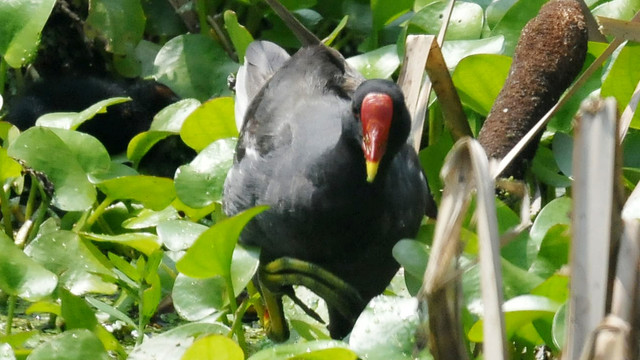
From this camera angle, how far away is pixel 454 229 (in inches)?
45.0

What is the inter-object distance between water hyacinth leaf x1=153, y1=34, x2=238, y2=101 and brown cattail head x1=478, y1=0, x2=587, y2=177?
86 cm

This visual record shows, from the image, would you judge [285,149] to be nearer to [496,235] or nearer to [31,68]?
[496,235]

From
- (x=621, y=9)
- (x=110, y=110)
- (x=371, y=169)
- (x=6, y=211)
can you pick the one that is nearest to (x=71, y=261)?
(x=6, y=211)

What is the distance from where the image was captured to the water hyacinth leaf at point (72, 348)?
5.44 ft

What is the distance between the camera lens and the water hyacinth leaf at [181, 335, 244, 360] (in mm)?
1487

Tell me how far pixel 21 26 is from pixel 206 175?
52 cm

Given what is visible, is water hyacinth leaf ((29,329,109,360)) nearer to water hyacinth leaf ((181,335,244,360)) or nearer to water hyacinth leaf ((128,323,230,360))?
water hyacinth leaf ((128,323,230,360))

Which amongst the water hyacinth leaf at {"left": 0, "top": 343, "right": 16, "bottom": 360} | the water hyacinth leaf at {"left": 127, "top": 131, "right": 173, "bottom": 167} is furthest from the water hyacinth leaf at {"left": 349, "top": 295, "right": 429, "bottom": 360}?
the water hyacinth leaf at {"left": 127, "top": 131, "right": 173, "bottom": 167}

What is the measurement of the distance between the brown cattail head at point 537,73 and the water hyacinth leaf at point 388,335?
691mm

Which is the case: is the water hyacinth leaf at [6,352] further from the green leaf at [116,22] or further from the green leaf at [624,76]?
the green leaf at [116,22]

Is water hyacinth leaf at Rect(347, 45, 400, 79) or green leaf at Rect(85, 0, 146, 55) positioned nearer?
water hyacinth leaf at Rect(347, 45, 400, 79)

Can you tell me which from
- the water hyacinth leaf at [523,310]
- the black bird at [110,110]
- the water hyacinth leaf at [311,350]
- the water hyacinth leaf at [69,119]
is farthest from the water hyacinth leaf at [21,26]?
the water hyacinth leaf at [523,310]

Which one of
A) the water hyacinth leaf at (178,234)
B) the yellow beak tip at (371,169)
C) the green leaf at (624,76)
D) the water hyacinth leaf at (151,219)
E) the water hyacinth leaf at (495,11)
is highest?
the green leaf at (624,76)

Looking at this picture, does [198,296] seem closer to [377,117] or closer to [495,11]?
[377,117]
